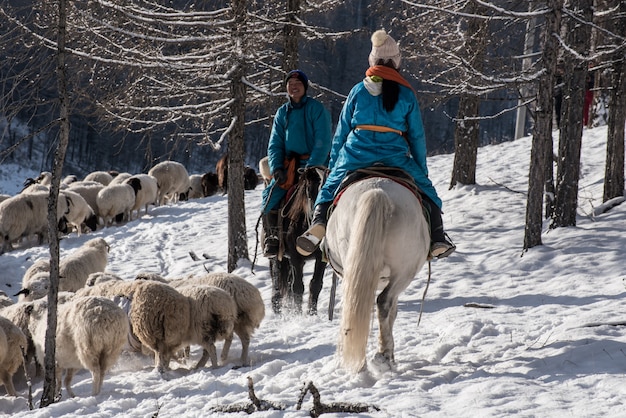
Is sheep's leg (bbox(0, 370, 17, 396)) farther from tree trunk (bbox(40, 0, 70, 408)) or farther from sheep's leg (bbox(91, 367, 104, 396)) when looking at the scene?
sheep's leg (bbox(91, 367, 104, 396))

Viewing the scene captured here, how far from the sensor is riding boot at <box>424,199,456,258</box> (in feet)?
17.1

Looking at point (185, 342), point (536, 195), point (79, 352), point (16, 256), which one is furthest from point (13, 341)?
point (16, 256)

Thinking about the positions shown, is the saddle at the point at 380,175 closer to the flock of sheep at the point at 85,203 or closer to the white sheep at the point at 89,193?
the flock of sheep at the point at 85,203

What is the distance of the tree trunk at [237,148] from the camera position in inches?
396

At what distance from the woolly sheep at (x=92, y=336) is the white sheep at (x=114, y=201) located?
1297 cm

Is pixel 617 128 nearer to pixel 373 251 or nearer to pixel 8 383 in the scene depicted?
pixel 373 251

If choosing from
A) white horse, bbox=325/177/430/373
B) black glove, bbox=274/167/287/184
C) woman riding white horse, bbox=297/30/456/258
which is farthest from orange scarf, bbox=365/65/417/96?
black glove, bbox=274/167/287/184

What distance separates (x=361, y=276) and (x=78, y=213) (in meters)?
13.8

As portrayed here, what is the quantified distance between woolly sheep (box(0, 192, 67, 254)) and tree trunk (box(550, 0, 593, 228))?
10.6 meters

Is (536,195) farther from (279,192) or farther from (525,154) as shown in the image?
(525,154)

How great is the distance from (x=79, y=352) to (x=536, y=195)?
601 cm

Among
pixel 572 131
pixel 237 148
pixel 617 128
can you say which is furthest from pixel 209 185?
pixel 572 131

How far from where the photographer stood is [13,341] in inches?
246

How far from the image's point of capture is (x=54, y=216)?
550cm
